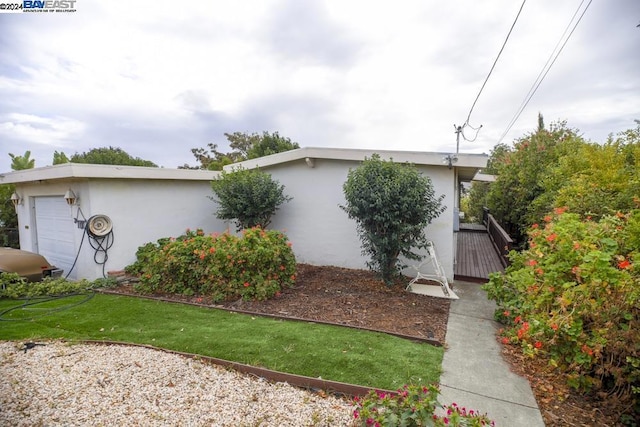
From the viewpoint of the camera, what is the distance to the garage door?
7859 millimetres

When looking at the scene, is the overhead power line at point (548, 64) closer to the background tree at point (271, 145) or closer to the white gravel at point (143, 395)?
the white gravel at point (143, 395)

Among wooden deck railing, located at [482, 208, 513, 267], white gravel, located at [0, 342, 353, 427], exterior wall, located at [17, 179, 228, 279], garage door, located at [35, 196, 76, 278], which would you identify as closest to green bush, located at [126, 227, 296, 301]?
exterior wall, located at [17, 179, 228, 279]

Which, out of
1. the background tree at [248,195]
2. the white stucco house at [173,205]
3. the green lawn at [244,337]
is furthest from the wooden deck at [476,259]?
the background tree at [248,195]

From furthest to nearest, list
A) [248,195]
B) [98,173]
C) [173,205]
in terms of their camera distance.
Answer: [173,205] → [248,195] → [98,173]

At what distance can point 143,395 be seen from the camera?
2994mm

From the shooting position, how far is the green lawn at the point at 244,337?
345cm

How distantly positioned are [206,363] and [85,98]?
7916 millimetres

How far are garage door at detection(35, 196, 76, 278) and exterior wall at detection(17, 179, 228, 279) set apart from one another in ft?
0.75

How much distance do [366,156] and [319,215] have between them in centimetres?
217

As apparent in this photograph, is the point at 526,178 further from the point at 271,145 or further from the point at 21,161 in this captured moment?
the point at 21,161

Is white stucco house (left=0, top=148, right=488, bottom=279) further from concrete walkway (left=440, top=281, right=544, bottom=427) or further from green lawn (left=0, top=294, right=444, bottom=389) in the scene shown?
concrete walkway (left=440, top=281, right=544, bottom=427)

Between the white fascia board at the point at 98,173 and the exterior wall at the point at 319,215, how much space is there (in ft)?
8.20

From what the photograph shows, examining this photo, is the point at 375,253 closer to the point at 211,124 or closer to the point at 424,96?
the point at 424,96

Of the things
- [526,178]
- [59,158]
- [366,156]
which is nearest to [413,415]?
[366,156]
